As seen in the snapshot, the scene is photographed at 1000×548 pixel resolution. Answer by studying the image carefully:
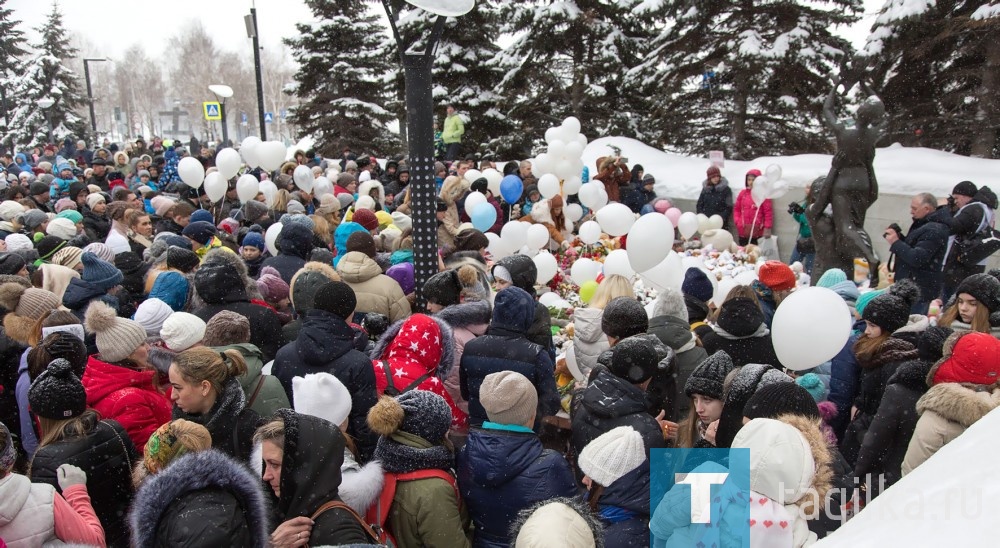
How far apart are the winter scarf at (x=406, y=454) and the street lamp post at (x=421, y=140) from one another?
8.34ft

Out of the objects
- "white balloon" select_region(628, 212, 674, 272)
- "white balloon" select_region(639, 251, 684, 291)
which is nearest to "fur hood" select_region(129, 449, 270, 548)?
"white balloon" select_region(628, 212, 674, 272)

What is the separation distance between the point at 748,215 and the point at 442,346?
28.6 ft

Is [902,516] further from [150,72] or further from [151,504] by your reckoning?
[150,72]

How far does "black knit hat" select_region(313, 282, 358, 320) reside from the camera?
12.5ft

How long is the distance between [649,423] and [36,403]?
8.81 ft

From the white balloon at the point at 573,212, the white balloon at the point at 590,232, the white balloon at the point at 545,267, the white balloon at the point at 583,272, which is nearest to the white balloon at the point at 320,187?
the white balloon at the point at 573,212

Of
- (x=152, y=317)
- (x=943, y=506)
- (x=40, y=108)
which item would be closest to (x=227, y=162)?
(x=152, y=317)

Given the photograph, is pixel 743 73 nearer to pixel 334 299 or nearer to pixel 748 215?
pixel 748 215

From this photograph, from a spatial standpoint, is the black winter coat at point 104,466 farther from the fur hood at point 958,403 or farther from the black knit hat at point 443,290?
the fur hood at point 958,403

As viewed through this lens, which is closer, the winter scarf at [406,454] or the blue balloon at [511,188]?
the winter scarf at [406,454]

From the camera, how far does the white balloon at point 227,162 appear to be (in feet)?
30.3

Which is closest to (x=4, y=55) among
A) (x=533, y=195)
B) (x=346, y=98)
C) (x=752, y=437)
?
(x=346, y=98)

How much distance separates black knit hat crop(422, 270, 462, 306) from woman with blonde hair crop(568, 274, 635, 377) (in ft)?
2.96

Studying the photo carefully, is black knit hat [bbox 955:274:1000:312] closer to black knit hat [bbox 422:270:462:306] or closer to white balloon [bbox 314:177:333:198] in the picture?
black knit hat [bbox 422:270:462:306]
